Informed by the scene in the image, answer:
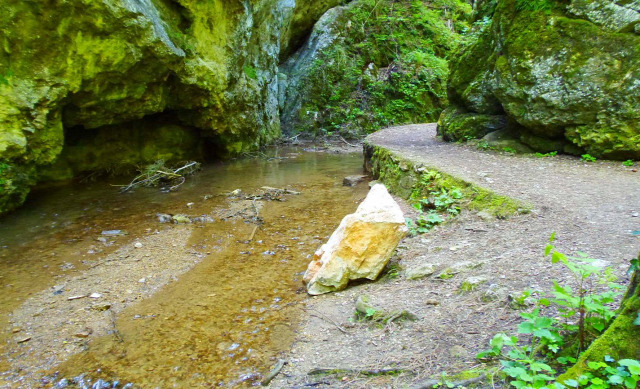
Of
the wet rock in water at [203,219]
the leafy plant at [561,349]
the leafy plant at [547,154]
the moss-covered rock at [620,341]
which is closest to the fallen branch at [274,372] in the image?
the leafy plant at [561,349]

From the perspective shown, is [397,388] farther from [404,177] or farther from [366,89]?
[366,89]

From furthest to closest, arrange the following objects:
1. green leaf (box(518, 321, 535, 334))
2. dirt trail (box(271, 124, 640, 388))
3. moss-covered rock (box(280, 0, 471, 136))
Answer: moss-covered rock (box(280, 0, 471, 136)) < dirt trail (box(271, 124, 640, 388)) < green leaf (box(518, 321, 535, 334))

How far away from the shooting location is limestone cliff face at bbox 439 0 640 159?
248 inches

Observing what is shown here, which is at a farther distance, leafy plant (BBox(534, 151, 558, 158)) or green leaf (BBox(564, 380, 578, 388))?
leafy plant (BBox(534, 151, 558, 158))

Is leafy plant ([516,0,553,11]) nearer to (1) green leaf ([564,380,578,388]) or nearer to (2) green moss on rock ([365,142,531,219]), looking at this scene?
(2) green moss on rock ([365,142,531,219])

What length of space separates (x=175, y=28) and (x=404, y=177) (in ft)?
21.7

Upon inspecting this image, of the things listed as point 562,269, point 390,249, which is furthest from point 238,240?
point 562,269

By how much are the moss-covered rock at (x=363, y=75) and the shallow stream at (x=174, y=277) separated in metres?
9.53

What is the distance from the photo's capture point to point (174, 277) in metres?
4.73

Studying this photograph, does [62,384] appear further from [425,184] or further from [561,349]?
[425,184]

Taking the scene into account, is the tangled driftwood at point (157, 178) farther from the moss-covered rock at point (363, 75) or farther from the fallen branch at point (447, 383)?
the moss-covered rock at point (363, 75)

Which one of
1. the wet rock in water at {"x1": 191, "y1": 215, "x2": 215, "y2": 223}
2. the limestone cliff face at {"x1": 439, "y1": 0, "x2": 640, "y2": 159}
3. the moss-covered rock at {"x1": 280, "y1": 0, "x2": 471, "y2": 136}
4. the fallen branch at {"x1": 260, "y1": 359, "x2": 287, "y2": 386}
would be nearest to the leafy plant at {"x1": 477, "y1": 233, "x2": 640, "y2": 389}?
the fallen branch at {"x1": 260, "y1": 359, "x2": 287, "y2": 386}

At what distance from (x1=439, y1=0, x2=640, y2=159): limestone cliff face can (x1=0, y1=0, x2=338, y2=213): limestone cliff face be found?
7.06 meters

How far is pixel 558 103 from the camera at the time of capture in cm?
687
